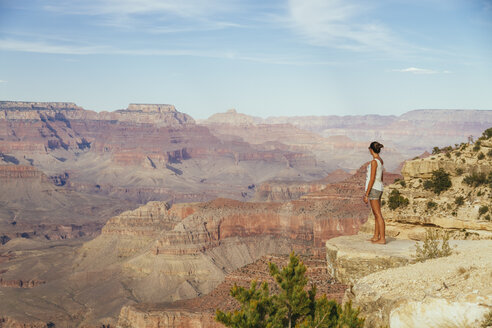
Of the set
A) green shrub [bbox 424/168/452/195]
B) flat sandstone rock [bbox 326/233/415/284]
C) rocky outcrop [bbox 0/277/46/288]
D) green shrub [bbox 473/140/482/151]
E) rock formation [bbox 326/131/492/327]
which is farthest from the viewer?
rocky outcrop [bbox 0/277/46/288]

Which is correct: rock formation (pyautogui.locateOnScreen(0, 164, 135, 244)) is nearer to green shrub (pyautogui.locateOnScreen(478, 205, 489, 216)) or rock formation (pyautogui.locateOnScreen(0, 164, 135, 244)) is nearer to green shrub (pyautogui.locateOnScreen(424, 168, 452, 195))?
green shrub (pyautogui.locateOnScreen(424, 168, 452, 195))

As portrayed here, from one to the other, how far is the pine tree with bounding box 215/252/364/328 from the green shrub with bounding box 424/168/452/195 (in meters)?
8.11

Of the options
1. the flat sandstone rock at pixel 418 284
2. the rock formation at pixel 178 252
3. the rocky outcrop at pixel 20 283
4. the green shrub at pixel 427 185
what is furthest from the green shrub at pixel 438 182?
the rocky outcrop at pixel 20 283

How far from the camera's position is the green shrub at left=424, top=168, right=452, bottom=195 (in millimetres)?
22953

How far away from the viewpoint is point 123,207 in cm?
19912

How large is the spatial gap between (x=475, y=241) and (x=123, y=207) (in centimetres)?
18420

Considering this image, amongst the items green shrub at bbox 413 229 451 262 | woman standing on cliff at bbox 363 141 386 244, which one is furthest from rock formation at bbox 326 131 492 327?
woman standing on cliff at bbox 363 141 386 244

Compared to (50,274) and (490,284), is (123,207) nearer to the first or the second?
(50,274)

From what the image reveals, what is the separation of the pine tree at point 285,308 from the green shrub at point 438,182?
26.6 feet

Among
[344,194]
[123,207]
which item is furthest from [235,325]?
[123,207]

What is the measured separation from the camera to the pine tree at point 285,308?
15.6 m

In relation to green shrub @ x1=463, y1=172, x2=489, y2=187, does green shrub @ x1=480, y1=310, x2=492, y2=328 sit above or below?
below

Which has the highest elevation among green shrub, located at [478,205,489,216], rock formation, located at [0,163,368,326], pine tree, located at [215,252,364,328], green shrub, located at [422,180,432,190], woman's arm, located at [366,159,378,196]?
woman's arm, located at [366,159,378,196]

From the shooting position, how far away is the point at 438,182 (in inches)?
909
